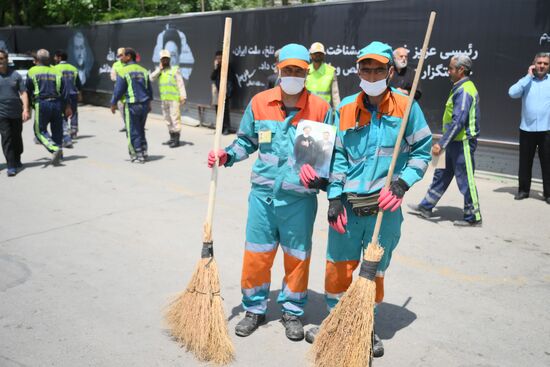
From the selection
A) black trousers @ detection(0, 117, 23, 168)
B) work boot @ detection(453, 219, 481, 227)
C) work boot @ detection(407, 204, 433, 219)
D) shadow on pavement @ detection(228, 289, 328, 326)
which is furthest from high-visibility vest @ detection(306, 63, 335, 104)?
shadow on pavement @ detection(228, 289, 328, 326)

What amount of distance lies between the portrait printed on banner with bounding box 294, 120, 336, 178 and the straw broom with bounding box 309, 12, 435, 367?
0.44 meters

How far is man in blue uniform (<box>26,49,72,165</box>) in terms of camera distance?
32.6 ft

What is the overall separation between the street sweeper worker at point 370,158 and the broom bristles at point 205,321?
86 cm

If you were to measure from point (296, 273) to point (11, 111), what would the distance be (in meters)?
6.91

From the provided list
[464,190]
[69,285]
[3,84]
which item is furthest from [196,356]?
[3,84]

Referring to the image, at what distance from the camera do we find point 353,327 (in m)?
3.41

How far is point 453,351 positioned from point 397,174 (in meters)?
1.31

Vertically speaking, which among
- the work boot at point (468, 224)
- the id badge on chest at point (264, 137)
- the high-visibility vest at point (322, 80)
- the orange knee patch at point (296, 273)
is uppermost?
the high-visibility vest at point (322, 80)

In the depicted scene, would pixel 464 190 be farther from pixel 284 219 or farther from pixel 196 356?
pixel 196 356

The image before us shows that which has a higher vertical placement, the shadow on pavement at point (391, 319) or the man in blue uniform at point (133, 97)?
the man in blue uniform at point (133, 97)

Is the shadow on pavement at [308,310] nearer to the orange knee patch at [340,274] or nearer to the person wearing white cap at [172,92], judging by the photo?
the orange knee patch at [340,274]

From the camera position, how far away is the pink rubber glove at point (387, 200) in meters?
3.40

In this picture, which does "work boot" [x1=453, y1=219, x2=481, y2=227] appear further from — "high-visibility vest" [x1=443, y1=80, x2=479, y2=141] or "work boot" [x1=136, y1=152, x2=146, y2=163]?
"work boot" [x1=136, y1=152, x2=146, y2=163]

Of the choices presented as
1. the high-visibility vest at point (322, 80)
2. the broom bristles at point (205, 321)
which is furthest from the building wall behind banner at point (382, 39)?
the broom bristles at point (205, 321)
